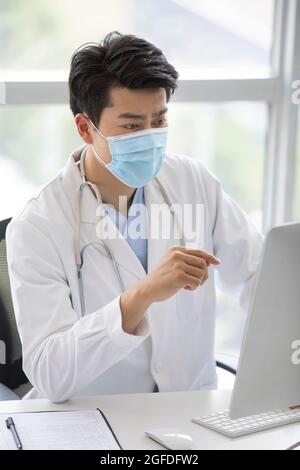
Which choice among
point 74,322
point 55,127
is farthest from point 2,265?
point 55,127

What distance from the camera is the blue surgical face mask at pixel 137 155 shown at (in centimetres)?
177

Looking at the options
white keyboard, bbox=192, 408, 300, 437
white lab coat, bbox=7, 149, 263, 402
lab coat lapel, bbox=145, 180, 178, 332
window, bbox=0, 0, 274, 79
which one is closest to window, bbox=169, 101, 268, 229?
window, bbox=0, 0, 274, 79

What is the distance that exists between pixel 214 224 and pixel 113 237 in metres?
0.32

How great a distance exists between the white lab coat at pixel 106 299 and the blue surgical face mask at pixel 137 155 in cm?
9

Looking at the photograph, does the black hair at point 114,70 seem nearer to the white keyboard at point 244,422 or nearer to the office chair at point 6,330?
the office chair at point 6,330

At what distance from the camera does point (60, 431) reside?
135 centimetres

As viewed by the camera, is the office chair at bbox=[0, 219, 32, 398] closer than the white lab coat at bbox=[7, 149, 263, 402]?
No

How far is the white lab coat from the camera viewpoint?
1520 millimetres

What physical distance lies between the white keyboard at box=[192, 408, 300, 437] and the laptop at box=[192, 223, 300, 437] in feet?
0.31

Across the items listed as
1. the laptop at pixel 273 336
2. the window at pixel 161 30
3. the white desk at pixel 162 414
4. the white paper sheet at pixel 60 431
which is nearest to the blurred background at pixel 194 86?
the window at pixel 161 30

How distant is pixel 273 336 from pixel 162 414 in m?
0.33

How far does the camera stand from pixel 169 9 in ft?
8.63

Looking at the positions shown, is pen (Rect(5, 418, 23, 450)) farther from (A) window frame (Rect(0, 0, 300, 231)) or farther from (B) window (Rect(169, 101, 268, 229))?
(B) window (Rect(169, 101, 268, 229))
